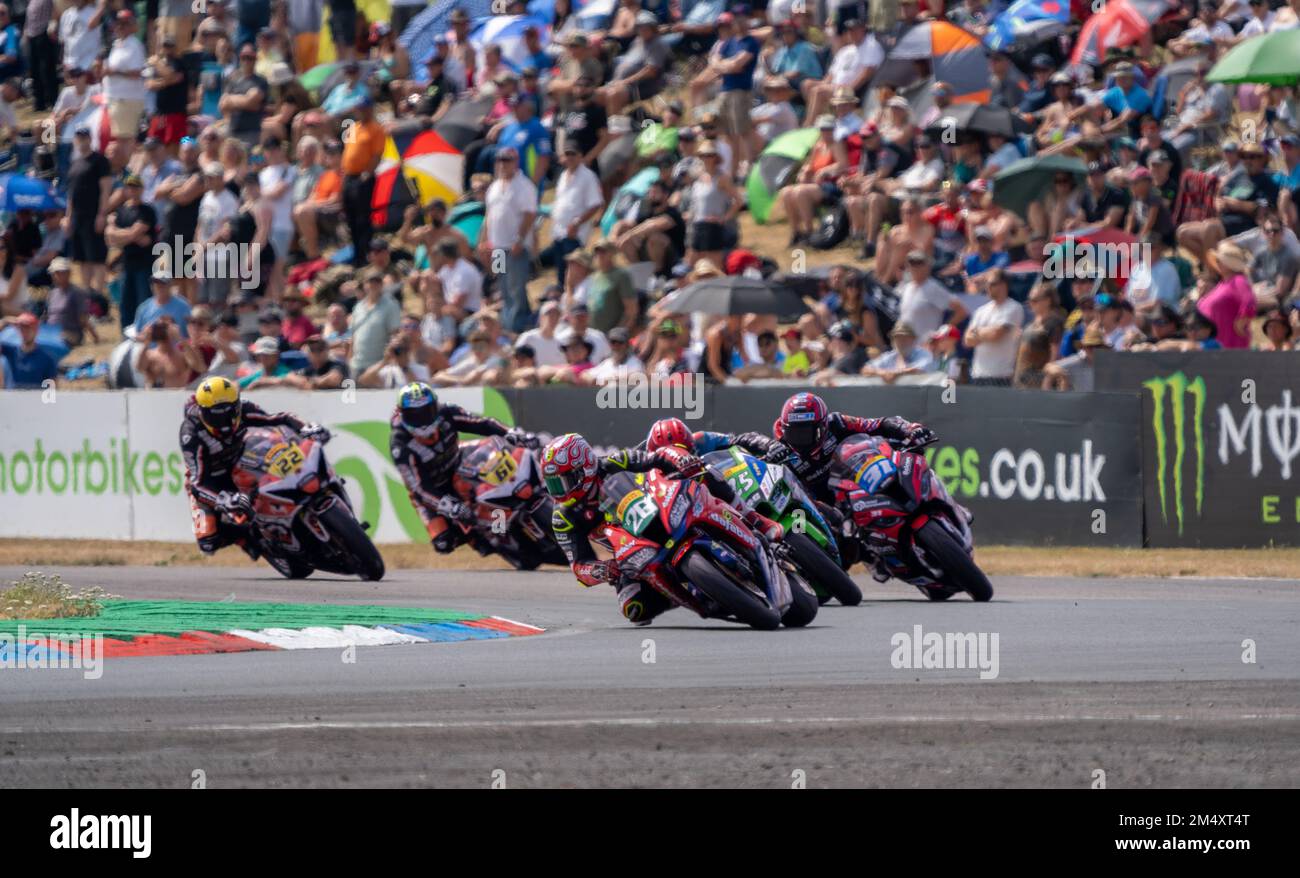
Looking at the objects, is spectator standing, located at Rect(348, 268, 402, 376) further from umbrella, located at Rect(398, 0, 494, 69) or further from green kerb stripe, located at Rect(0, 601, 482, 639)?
green kerb stripe, located at Rect(0, 601, 482, 639)

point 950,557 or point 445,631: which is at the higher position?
point 950,557

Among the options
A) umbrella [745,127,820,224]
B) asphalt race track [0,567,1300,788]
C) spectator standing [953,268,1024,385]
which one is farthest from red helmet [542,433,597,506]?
umbrella [745,127,820,224]

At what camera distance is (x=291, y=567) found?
56.0 feet

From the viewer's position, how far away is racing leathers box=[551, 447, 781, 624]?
12383 mm

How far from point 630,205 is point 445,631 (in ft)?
33.6

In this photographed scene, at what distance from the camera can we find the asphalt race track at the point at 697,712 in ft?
Result: 25.3

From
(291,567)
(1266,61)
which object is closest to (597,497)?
(291,567)

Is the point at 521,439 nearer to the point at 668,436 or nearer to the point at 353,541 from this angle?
the point at 353,541

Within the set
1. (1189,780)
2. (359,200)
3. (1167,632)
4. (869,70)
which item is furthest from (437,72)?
(1189,780)

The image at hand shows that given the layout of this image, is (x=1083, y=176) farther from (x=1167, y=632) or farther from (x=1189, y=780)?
(x=1189, y=780)

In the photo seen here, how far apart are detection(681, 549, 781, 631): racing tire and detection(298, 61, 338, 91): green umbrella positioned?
16.8m

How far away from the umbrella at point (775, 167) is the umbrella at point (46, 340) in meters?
8.23

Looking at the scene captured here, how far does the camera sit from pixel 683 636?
12086 mm
